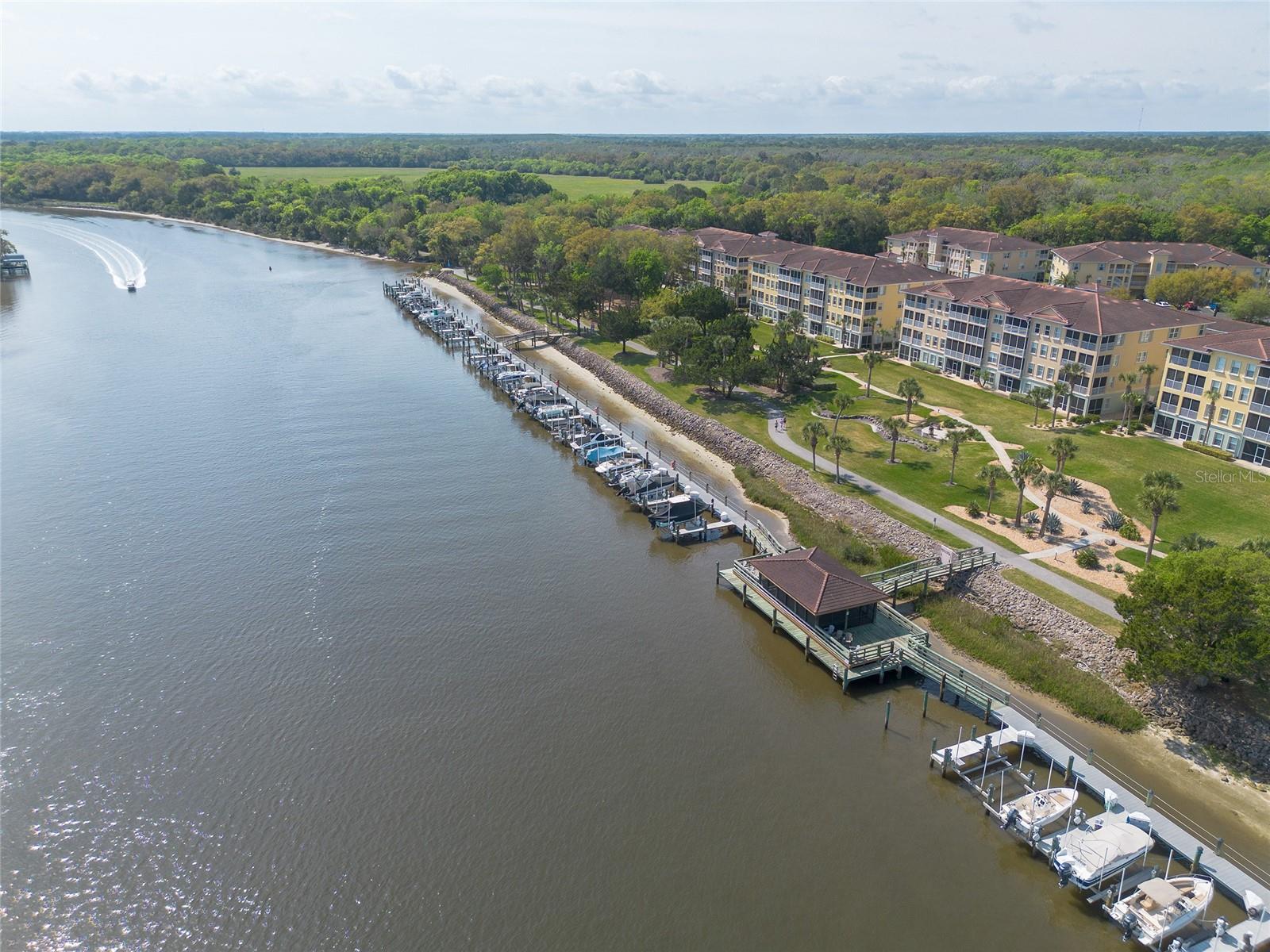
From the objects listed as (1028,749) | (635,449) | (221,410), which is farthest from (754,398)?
(221,410)

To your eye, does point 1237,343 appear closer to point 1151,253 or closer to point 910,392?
point 910,392

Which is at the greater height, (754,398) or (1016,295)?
(1016,295)

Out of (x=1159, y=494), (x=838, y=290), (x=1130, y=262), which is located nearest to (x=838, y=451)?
(x=1159, y=494)

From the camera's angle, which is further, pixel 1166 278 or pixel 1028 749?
pixel 1166 278

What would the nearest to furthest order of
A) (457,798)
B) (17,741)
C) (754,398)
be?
(457,798) → (17,741) → (754,398)

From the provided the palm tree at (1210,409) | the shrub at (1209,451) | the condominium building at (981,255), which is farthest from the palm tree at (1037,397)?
the condominium building at (981,255)

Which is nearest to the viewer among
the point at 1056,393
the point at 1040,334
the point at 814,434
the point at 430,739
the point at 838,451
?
the point at 430,739

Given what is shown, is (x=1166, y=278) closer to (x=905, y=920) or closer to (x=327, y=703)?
(x=905, y=920)
